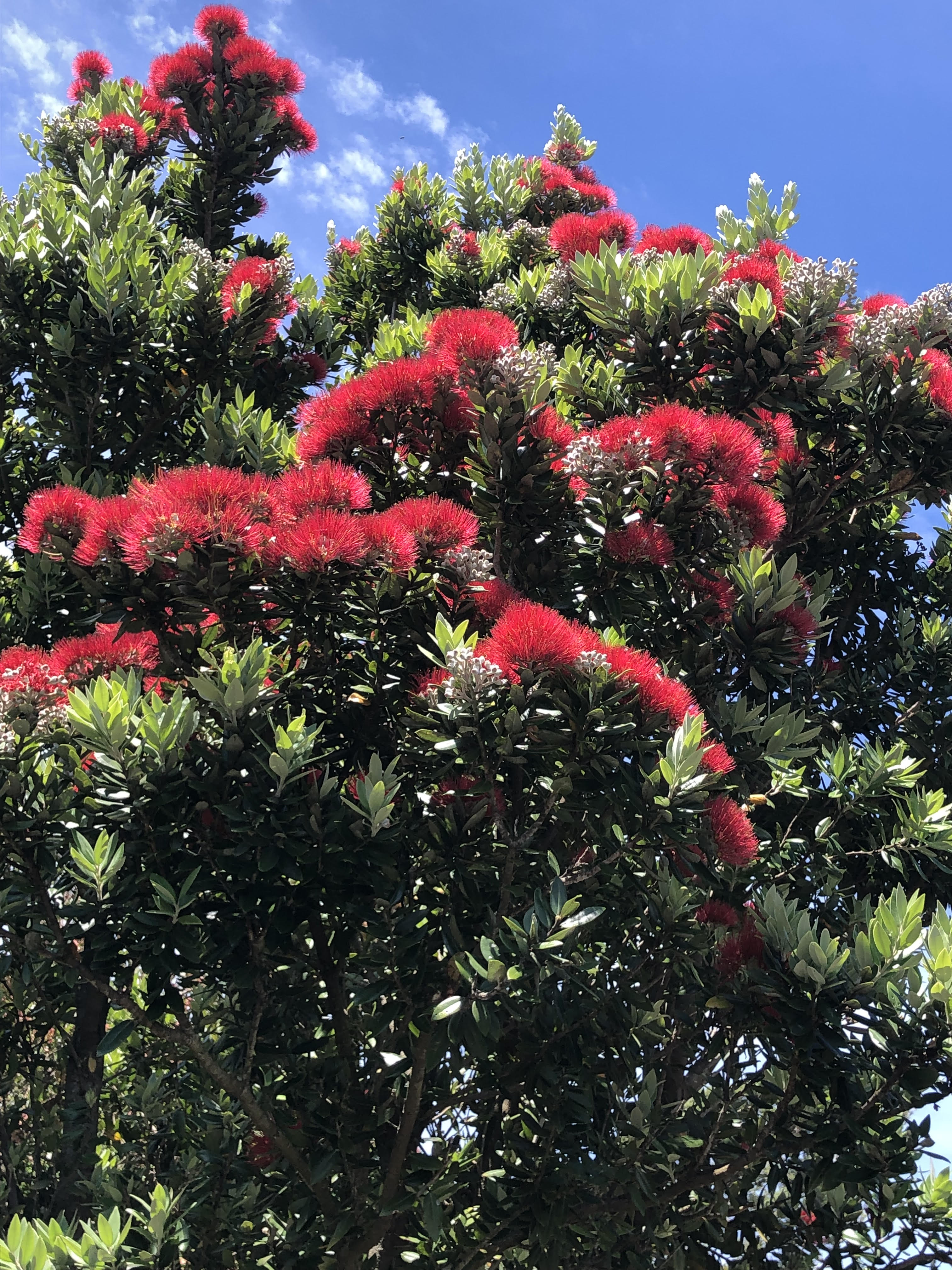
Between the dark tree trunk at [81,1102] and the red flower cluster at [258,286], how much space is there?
373 cm

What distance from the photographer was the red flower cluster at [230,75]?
7383mm

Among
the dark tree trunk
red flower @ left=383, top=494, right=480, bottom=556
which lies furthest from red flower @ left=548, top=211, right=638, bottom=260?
the dark tree trunk

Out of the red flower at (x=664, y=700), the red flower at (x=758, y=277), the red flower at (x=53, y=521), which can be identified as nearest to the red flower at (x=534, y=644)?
the red flower at (x=664, y=700)

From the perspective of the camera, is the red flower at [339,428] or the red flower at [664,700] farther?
the red flower at [339,428]

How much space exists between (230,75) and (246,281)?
113 inches

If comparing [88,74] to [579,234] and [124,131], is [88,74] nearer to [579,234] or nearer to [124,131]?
[124,131]

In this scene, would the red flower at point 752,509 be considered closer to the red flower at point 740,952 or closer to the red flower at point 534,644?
the red flower at point 534,644

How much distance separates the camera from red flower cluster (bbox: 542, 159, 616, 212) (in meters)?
8.48

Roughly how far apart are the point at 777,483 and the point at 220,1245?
14.0 feet

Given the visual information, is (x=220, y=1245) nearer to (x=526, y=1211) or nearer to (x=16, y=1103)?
(x=526, y=1211)

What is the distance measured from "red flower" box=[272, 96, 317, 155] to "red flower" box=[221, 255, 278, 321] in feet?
7.48

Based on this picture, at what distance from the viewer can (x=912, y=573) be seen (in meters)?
5.76

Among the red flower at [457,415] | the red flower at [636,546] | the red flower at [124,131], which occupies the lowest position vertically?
the red flower at [636,546]

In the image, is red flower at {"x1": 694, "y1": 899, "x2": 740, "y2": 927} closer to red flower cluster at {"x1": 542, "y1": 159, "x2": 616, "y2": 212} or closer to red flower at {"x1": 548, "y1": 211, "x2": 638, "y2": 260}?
red flower at {"x1": 548, "y1": 211, "x2": 638, "y2": 260}
